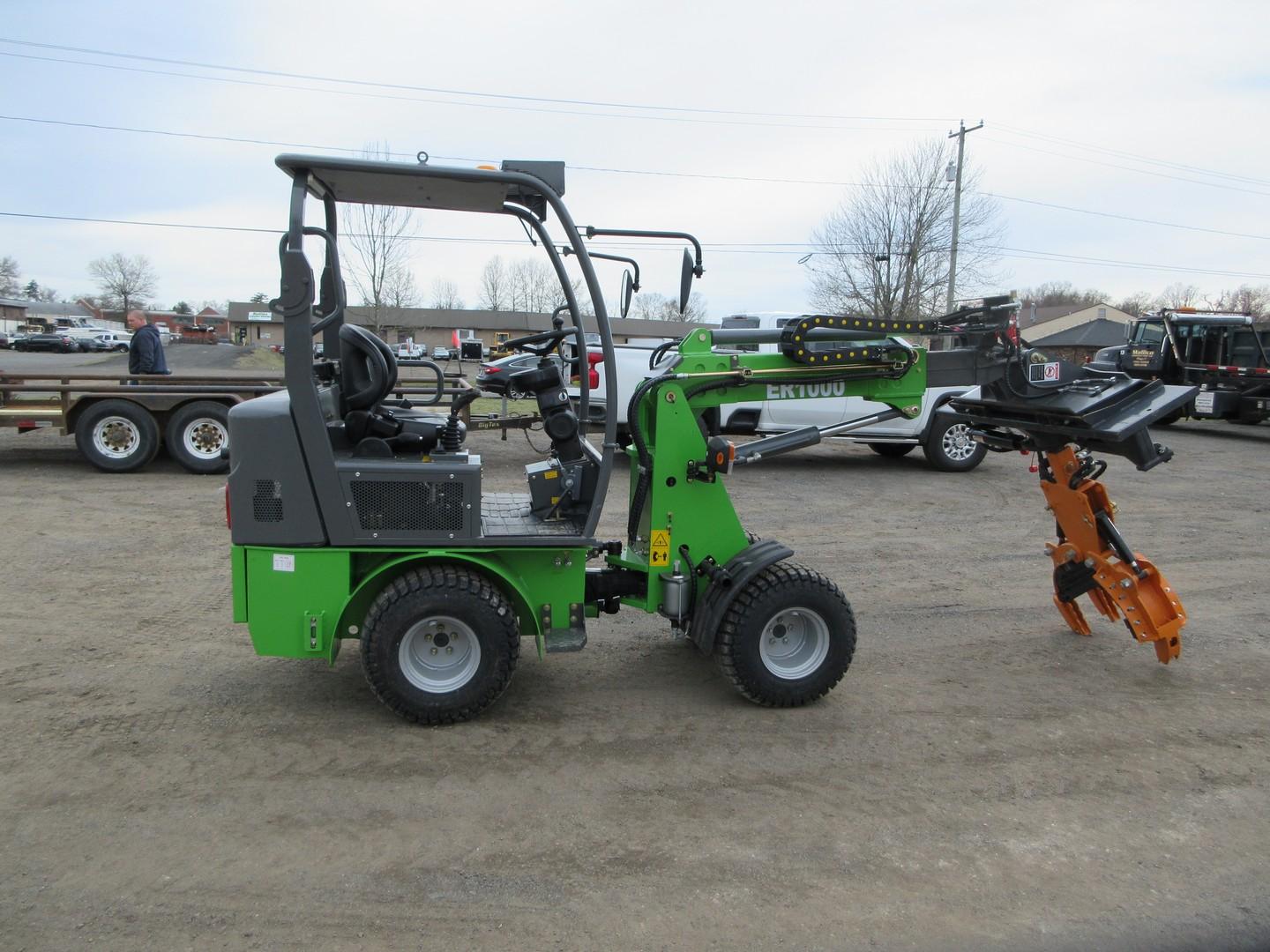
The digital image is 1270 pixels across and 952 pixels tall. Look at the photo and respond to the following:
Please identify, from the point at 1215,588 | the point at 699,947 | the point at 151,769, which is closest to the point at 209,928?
the point at 151,769

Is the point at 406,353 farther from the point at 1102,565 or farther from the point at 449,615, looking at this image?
the point at 1102,565

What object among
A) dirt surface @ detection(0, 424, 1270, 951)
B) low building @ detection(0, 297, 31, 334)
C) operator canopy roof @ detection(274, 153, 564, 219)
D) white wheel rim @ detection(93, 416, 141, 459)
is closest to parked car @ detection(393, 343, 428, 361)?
operator canopy roof @ detection(274, 153, 564, 219)

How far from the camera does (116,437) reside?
443 inches

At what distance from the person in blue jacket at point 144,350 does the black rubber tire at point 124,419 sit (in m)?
1.16

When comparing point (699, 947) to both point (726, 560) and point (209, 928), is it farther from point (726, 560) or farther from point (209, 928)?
point (726, 560)

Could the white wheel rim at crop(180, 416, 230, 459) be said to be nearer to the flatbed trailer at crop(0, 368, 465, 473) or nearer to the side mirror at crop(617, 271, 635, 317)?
the flatbed trailer at crop(0, 368, 465, 473)

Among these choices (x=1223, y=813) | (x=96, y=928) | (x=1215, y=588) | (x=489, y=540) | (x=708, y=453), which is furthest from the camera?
(x=1215, y=588)

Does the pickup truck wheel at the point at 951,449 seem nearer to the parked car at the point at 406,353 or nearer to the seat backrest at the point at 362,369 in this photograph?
the parked car at the point at 406,353

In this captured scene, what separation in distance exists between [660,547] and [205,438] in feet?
27.6

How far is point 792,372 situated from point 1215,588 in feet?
15.6

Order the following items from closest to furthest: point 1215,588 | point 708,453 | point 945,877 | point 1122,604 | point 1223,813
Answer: point 945,877, point 1223,813, point 708,453, point 1122,604, point 1215,588

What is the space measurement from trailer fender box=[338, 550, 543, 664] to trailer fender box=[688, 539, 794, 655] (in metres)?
0.83

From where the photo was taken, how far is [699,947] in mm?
3020

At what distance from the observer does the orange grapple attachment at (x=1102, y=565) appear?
555 centimetres
